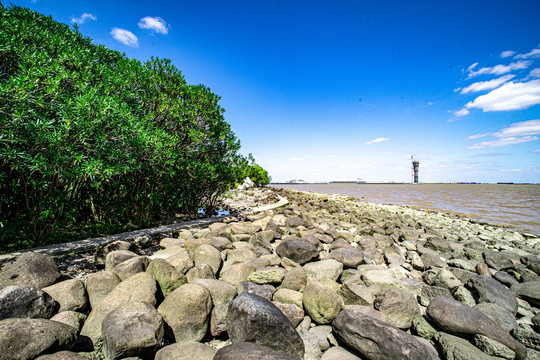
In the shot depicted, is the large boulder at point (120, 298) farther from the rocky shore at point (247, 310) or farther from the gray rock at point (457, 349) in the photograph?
the gray rock at point (457, 349)

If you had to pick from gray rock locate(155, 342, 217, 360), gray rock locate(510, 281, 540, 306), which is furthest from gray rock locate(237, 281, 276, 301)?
gray rock locate(510, 281, 540, 306)

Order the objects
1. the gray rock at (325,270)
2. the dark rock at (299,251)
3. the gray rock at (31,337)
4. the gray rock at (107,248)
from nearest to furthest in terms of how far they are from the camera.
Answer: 1. the gray rock at (31,337)
2. the gray rock at (107,248)
3. the gray rock at (325,270)
4. the dark rock at (299,251)

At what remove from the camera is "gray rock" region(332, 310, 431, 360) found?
2.93m

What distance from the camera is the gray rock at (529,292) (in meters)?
4.83

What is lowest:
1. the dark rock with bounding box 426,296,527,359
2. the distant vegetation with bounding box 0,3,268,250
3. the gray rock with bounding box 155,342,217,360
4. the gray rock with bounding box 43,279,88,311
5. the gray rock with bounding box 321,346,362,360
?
the gray rock with bounding box 321,346,362,360

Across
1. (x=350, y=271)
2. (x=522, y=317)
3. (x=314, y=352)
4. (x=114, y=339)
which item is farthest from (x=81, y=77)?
(x=522, y=317)

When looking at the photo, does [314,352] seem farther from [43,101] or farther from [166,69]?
[166,69]

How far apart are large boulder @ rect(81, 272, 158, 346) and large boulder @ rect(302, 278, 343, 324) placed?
2535mm

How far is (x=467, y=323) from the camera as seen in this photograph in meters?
3.58

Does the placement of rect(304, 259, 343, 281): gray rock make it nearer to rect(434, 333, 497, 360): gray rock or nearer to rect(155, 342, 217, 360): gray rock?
rect(434, 333, 497, 360): gray rock

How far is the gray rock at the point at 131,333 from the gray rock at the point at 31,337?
40 centimetres

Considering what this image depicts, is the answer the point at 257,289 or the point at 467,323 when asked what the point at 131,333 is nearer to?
the point at 257,289

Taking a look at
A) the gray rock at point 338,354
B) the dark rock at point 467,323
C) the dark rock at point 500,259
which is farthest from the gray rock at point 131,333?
the dark rock at point 500,259

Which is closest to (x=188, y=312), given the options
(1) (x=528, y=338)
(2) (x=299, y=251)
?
(2) (x=299, y=251)
